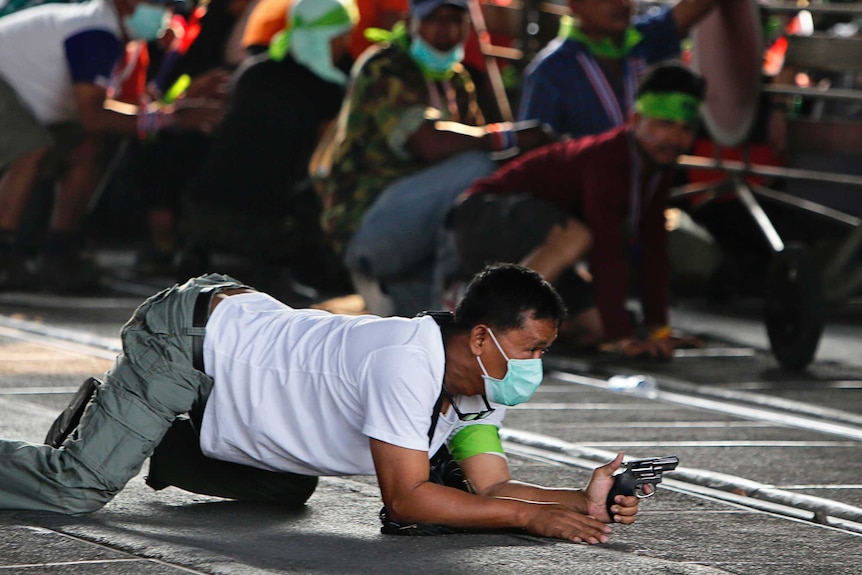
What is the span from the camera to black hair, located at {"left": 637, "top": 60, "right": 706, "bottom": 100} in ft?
22.8

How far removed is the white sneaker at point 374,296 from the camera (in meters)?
8.00

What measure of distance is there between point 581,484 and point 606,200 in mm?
2430

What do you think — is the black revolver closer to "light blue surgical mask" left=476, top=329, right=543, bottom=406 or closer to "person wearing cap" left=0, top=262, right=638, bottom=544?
"person wearing cap" left=0, top=262, right=638, bottom=544

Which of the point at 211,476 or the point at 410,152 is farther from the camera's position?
the point at 410,152

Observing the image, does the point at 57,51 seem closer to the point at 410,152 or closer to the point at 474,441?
the point at 410,152

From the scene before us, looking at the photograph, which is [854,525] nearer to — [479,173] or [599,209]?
[599,209]

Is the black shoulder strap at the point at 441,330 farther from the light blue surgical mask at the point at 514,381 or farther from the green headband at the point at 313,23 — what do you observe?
the green headband at the point at 313,23

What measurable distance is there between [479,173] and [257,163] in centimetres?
152

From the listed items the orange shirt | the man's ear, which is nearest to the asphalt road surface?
the man's ear

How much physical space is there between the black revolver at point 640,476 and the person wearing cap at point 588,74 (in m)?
4.31

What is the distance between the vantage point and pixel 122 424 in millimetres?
4023

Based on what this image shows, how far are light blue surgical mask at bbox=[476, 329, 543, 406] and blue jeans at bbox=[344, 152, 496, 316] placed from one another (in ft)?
12.7

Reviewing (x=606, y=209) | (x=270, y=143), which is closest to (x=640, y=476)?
(x=606, y=209)

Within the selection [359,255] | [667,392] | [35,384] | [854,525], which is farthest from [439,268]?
[854,525]
